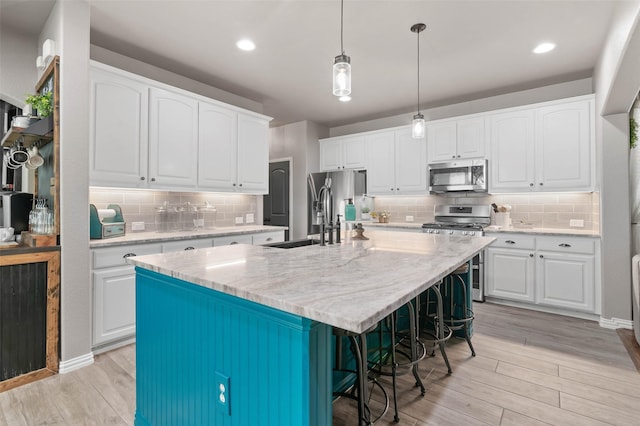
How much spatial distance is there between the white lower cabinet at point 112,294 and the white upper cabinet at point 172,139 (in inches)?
32.9

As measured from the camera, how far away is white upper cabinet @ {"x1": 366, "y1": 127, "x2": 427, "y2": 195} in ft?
15.7

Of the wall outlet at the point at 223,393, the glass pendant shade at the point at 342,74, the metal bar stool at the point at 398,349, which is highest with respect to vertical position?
the glass pendant shade at the point at 342,74

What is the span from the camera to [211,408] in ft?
4.33

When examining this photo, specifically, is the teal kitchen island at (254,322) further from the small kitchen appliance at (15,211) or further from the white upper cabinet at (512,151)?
the white upper cabinet at (512,151)

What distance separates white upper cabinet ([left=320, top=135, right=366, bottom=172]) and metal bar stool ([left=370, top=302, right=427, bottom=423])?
3.28 metres

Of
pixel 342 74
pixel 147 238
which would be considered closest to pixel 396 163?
pixel 342 74

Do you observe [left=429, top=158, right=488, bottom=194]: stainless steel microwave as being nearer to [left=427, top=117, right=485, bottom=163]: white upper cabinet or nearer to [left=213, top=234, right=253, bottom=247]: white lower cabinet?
[left=427, top=117, right=485, bottom=163]: white upper cabinet

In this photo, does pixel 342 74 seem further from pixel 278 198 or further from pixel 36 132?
pixel 278 198

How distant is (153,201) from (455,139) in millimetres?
3893

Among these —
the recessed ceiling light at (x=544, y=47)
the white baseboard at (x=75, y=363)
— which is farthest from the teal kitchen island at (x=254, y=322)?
the recessed ceiling light at (x=544, y=47)

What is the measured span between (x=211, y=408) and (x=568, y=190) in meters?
4.13

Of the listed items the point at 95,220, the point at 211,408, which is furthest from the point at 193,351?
the point at 95,220

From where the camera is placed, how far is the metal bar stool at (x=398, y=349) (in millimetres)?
1809

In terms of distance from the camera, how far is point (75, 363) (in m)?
2.40
